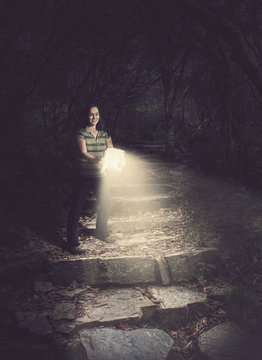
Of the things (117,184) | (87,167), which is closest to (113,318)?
(87,167)

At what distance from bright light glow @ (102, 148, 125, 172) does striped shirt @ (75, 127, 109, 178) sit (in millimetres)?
138

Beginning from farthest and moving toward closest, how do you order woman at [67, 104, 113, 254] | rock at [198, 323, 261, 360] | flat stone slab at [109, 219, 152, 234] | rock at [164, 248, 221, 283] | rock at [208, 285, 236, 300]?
flat stone slab at [109, 219, 152, 234], woman at [67, 104, 113, 254], rock at [164, 248, 221, 283], rock at [208, 285, 236, 300], rock at [198, 323, 261, 360]

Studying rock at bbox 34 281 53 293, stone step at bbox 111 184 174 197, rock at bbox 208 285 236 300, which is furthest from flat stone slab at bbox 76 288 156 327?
stone step at bbox 111 184 174 197

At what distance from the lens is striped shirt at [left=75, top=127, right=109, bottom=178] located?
4902 millimetres

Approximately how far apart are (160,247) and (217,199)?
273 centimetres

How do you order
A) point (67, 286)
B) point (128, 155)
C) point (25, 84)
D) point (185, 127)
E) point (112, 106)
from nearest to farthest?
point (67, 286)
point (25, 84)
point (128, 155)
point (112, 106)
point (185, 127)

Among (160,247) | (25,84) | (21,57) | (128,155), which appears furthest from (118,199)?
(128,155)

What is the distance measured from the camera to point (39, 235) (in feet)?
18.0

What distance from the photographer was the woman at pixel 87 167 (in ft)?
16.0

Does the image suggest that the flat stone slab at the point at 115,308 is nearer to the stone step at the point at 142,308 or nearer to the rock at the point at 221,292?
the stone step at the point at 142,308

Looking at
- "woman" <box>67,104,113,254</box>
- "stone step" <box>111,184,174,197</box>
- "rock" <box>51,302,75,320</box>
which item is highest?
"woman" <box>67,104,113,254</box>

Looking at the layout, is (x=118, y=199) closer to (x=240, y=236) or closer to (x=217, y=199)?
(x=217, y=199)

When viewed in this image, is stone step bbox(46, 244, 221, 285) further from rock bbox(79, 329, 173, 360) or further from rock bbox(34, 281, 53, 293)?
rock bbox(79, 329, 173, 360)

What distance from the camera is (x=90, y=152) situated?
4.97m
